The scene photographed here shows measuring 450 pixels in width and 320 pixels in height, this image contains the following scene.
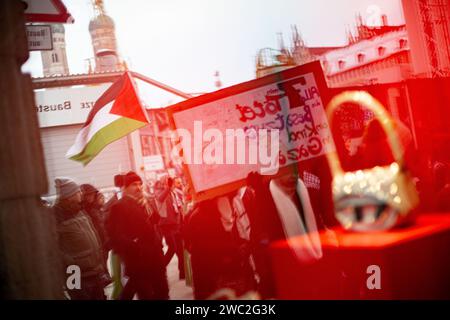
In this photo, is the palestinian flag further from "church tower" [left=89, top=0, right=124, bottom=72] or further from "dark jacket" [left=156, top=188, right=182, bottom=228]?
"dark jacket" [left=156, top=188, right=182, bottom=228]

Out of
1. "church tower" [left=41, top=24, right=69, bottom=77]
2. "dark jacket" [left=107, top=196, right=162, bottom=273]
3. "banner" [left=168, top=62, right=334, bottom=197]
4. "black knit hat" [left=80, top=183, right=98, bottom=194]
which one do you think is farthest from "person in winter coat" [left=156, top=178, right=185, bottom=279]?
"church tower" [left=41, top=24, right=69, bottom=77]

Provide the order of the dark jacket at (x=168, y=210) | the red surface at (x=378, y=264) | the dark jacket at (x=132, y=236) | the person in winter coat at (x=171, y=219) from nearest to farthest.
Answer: the red surface at (x=378, y=264)
the dark jacket at (x=132, y=236)
the person in winter coat at (x=171, y=219)
the dark jacket at (x=168, y=210)

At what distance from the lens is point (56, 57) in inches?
158

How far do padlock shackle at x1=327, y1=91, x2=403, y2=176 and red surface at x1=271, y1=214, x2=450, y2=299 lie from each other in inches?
19.2

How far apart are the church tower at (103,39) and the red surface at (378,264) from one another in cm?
190

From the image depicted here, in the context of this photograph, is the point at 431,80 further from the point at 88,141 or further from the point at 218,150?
the point at 88,141

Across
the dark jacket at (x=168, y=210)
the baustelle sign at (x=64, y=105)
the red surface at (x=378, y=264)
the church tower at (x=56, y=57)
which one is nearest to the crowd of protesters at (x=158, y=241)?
the red surface at (x=378, y=264)

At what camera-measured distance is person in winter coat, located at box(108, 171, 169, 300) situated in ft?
13.6

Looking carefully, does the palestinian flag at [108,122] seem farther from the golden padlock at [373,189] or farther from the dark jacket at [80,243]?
the golden padlock at [373,189]

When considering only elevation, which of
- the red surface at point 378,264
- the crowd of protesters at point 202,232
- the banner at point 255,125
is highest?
the banner at point 255,125

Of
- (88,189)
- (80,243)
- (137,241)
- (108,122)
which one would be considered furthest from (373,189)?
(80,243)

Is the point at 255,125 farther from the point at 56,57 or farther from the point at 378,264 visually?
the point at 56,57

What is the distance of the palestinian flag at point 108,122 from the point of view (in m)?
4.03

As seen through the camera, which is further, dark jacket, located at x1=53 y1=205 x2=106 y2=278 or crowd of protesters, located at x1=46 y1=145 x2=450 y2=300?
dark jacket, located at x1=53 y1=205 x2=106 y2=278
